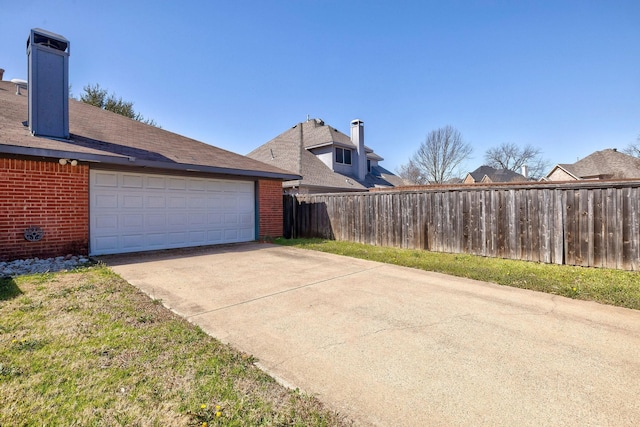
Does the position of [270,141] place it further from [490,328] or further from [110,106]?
[490,328]

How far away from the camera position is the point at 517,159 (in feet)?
161

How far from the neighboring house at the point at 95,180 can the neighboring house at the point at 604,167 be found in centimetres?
3420

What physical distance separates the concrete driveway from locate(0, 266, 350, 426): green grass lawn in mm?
251

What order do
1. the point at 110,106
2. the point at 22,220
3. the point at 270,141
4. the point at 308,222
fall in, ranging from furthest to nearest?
the point at 270,141 → the point at 110,106 → the point at 308,222 → the point at 22,220

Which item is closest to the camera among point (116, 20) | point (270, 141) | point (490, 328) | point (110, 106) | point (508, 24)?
point (490, 328)

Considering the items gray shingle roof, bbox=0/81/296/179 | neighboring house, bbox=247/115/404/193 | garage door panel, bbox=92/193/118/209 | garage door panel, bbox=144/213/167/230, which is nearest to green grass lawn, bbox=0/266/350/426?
gray shingle roof, bbox=0/81/296/179

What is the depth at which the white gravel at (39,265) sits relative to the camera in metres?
5.32

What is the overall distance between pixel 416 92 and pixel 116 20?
54.0 feet

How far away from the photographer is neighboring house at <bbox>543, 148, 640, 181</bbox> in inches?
1090

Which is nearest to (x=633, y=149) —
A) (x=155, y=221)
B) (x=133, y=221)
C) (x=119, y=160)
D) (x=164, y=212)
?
(x=164, y=212)

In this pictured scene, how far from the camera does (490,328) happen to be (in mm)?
3256

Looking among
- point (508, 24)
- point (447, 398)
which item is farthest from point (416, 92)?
point (447, 398)

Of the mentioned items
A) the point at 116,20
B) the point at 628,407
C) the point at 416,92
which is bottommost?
the point at 628,407

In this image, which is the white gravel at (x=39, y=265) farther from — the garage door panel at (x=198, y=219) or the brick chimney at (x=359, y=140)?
the brick chimney at (x=359, y=140)
